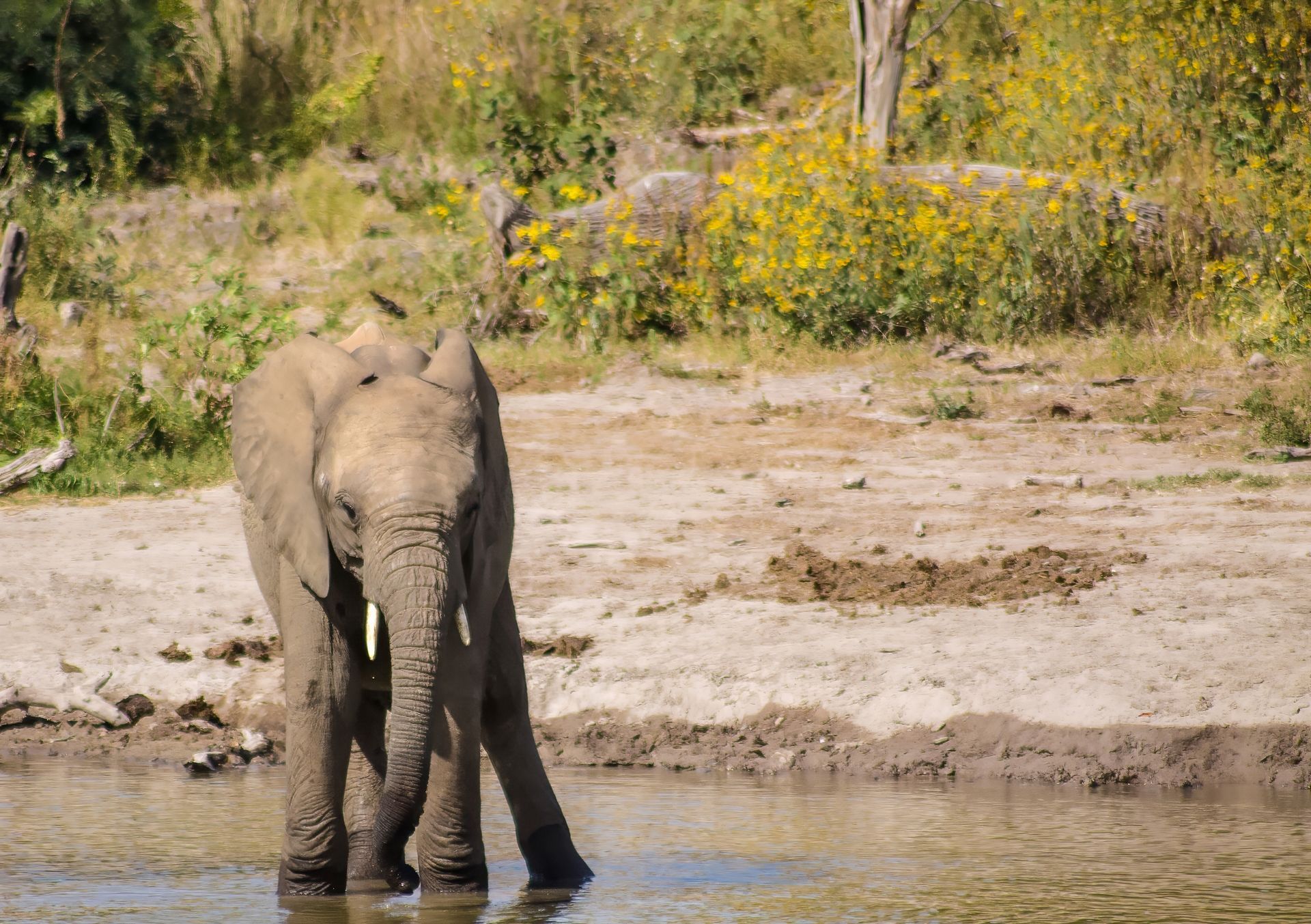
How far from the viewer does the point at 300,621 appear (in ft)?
15.3

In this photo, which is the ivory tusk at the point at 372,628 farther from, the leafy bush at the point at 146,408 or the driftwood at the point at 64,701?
the leafy bush at the point at 146,408

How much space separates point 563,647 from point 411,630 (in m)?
3.56

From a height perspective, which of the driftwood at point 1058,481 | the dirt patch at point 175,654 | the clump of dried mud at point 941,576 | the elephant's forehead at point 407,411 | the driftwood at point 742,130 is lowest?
the dirt patch at point 175,654

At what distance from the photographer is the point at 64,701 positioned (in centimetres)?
748

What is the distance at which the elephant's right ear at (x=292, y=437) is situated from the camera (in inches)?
177

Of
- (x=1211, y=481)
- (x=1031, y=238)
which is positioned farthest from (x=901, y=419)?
(x=1031, y=238)

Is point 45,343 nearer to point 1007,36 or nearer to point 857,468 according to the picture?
point 857,468

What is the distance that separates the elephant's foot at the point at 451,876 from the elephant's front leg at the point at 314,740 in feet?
0.86

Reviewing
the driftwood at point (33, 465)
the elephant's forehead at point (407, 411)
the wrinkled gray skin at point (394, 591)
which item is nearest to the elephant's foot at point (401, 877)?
the wrinkled gray skin at point (394, 591)

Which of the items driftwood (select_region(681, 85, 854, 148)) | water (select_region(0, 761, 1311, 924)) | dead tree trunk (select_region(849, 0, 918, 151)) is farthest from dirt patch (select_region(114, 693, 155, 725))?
driftwood (select_region(681, 85, 854, 148))

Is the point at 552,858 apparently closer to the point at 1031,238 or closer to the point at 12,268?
the point at 12,268

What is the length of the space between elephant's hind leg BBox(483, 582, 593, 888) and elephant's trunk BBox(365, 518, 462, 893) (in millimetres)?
743

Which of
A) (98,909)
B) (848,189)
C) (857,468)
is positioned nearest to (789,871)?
(98,909)

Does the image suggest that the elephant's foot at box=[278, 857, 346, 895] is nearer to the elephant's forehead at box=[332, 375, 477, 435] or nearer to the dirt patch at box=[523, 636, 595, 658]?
the elephant's forehead at box=[332, 375, 477, 435]
